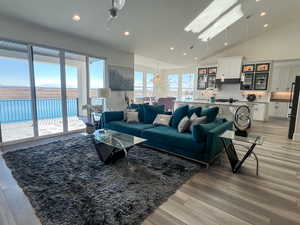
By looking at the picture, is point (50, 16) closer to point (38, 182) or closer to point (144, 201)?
point (38, 182)

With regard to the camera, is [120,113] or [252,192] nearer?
[252,192]

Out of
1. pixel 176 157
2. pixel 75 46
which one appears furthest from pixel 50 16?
pixel 176 157

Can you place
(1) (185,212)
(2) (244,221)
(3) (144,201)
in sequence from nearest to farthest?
(2) (244,221) → (1) (185,212) → (3) (144,201)

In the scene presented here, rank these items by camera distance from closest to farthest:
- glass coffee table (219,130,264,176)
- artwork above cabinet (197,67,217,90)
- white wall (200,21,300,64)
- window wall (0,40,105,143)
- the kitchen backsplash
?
glass coffee table (219,130,264,176)
window wall (0,40,105,143)
white wall (200,21,300,64)
the kitchen backsplash
artwork above cabinet (197,67,217,90)

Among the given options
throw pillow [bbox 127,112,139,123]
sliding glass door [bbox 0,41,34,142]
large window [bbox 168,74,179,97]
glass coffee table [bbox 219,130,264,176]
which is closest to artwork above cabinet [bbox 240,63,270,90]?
large window [bbox 168,74,179,97]

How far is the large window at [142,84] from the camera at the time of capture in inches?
387

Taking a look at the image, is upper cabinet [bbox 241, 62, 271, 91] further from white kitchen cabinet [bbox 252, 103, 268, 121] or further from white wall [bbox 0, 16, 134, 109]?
white wall [bbox 0, 16, 134, 109]

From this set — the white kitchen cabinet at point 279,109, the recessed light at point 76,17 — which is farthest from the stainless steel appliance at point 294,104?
the recessed light at point 76,17

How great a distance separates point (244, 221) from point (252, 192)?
0.60m

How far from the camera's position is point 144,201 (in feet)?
5.91

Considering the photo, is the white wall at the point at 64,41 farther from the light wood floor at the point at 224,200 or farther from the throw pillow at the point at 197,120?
the throw pillow at the point at 197,120

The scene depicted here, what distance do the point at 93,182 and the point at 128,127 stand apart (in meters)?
1.64

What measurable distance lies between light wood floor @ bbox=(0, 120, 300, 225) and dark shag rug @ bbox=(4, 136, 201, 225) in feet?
0.33

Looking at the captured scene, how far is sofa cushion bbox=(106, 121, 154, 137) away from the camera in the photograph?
3.51 metres
